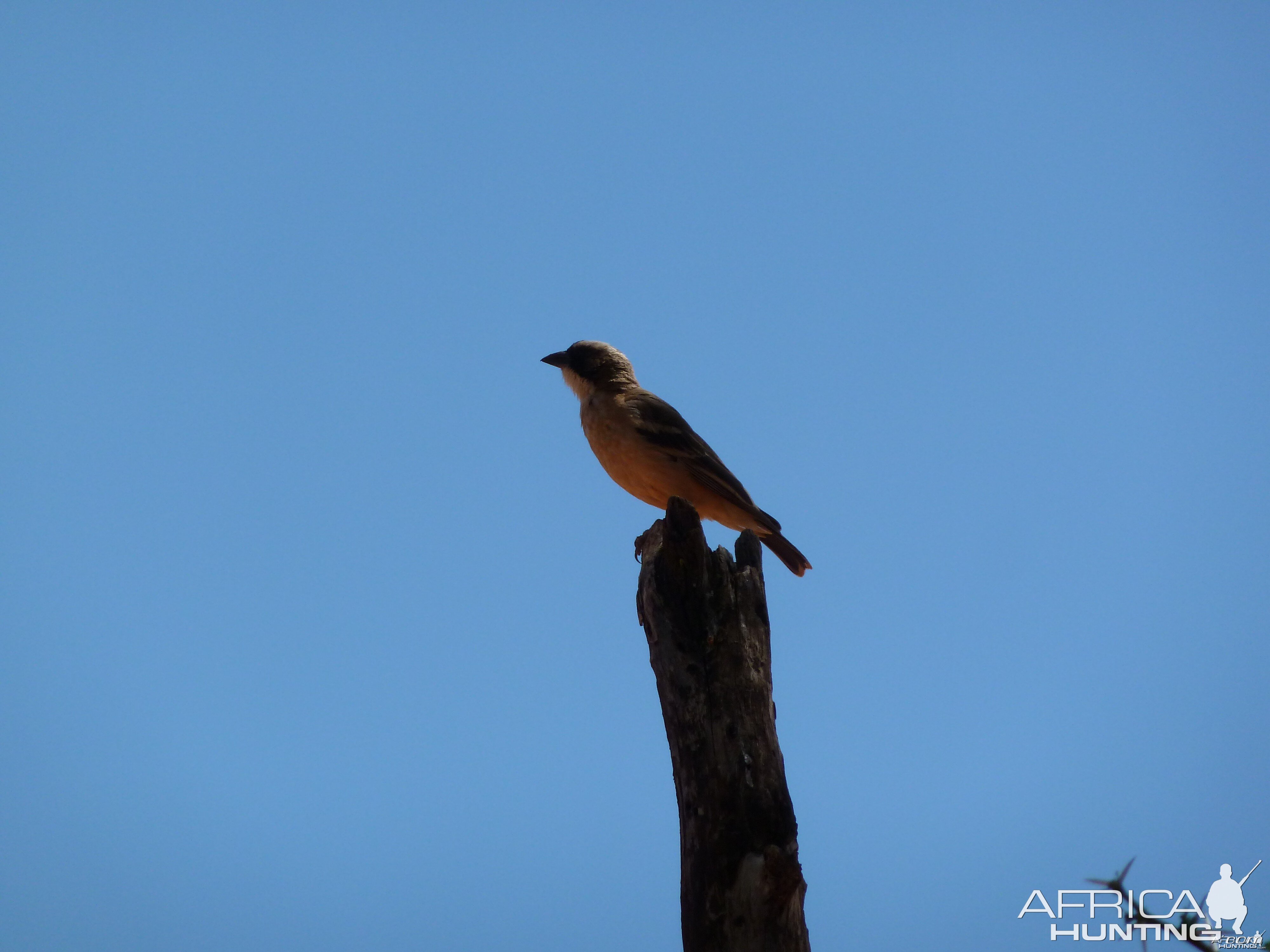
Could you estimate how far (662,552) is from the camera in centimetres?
439

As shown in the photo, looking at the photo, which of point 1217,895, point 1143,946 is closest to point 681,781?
point 1217,895

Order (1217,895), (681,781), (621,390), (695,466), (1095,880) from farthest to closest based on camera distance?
(621,390) → (695,466) → (681,781) → (1217,895) → (1095,880)

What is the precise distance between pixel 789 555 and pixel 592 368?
2.41 metres

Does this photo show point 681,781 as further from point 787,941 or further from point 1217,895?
point 1217,895

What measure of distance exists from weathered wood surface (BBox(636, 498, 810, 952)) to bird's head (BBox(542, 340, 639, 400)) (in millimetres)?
3263

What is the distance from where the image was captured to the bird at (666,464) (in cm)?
662

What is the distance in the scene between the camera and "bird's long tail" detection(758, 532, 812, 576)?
21.7 ft

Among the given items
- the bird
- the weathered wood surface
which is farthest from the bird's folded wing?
the weathered wood surface

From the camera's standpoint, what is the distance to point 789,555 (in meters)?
6.64

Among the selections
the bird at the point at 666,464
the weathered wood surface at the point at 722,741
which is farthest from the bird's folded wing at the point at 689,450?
the weathered wood surface at the point at 722,741

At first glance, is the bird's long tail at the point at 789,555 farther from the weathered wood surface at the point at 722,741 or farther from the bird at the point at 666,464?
the weathered wood surface at the point at 722,741

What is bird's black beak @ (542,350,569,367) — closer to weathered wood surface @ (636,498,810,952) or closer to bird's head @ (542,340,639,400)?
bird's head @ (542,340,639,400)

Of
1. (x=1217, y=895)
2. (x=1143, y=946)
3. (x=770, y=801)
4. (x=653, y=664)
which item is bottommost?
(x=1143, y=946)

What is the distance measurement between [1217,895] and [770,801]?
4.96 feet
